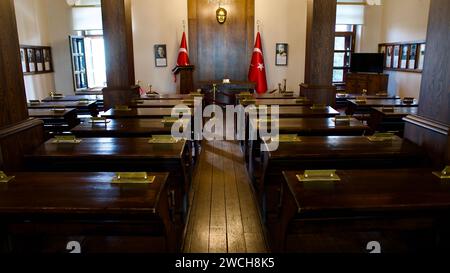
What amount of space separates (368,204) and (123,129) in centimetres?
213

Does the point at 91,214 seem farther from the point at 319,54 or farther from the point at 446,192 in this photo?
the point at 319,54

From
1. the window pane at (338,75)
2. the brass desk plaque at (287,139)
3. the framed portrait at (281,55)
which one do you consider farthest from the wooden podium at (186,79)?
the brass desk plaque at (287,139)

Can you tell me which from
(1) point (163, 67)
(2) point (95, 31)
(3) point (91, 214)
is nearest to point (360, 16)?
(1) point (163, 67)

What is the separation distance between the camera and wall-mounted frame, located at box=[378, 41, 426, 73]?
25.1 feet

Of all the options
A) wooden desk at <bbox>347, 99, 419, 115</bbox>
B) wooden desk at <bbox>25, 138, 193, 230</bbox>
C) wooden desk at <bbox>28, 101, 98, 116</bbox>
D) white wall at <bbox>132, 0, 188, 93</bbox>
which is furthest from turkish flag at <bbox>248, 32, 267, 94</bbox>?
wooden desk at <bbox>25, 138, 193, 230</bbox>

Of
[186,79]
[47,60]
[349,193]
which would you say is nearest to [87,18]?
[47,60]

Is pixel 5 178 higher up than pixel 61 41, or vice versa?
pixel 61 41

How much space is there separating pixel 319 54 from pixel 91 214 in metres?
4.05

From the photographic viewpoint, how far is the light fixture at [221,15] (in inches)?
328

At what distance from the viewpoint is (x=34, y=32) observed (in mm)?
8070

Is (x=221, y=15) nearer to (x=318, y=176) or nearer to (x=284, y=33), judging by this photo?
(x=284, y=33)

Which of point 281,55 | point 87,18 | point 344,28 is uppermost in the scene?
point 87,18

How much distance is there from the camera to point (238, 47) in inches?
342

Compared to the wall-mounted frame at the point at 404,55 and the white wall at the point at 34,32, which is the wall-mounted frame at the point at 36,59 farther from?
the wall-mounted frame at the point at 404,55
